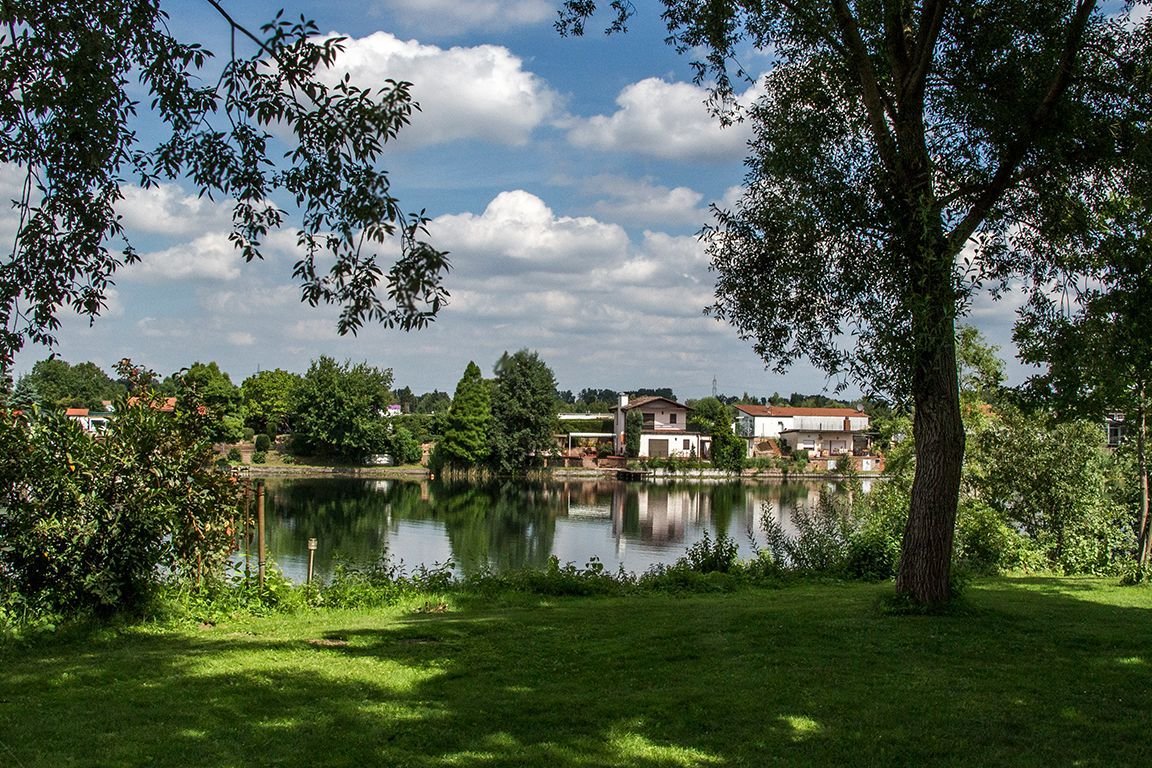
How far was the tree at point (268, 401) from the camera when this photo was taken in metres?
84.9

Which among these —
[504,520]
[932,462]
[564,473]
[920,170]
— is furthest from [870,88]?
[564,473]

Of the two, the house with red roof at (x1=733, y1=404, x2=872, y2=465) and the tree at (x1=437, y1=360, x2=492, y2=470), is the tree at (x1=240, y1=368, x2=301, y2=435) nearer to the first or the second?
the tree at (x1=437, y1=360, x2=492, y2=470)

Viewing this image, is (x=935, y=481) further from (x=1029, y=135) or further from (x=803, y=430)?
(x=803, y=430)

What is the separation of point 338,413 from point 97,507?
68558 mm

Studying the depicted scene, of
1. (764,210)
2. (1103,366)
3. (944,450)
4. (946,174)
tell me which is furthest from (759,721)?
(946,174)

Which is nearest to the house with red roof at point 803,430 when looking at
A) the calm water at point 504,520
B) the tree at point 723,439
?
the tree at point 723,439

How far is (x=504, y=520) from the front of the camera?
43812 millimetres

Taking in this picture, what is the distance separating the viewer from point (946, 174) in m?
12.0

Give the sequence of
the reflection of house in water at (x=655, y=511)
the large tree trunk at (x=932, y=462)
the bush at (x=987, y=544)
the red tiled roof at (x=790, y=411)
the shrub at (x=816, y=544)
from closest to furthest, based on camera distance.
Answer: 1. the large tree trunk at (x=932, y=462)
2. the shrub at (x=816, y=544)
3. the bush at (x=987, y=544)
4. the reflection of house in water at (x=655, y=511)
5. the red tiled roof at (x=790, y=411)

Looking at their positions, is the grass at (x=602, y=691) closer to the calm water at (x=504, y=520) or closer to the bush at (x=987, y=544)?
the calm water at (x=504, y=520)

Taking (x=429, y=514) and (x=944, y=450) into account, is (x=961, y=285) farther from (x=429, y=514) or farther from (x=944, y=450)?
(x=429, y=514)

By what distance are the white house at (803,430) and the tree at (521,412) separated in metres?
26.2

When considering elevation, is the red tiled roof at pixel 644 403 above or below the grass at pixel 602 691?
above

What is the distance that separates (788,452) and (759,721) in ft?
305
